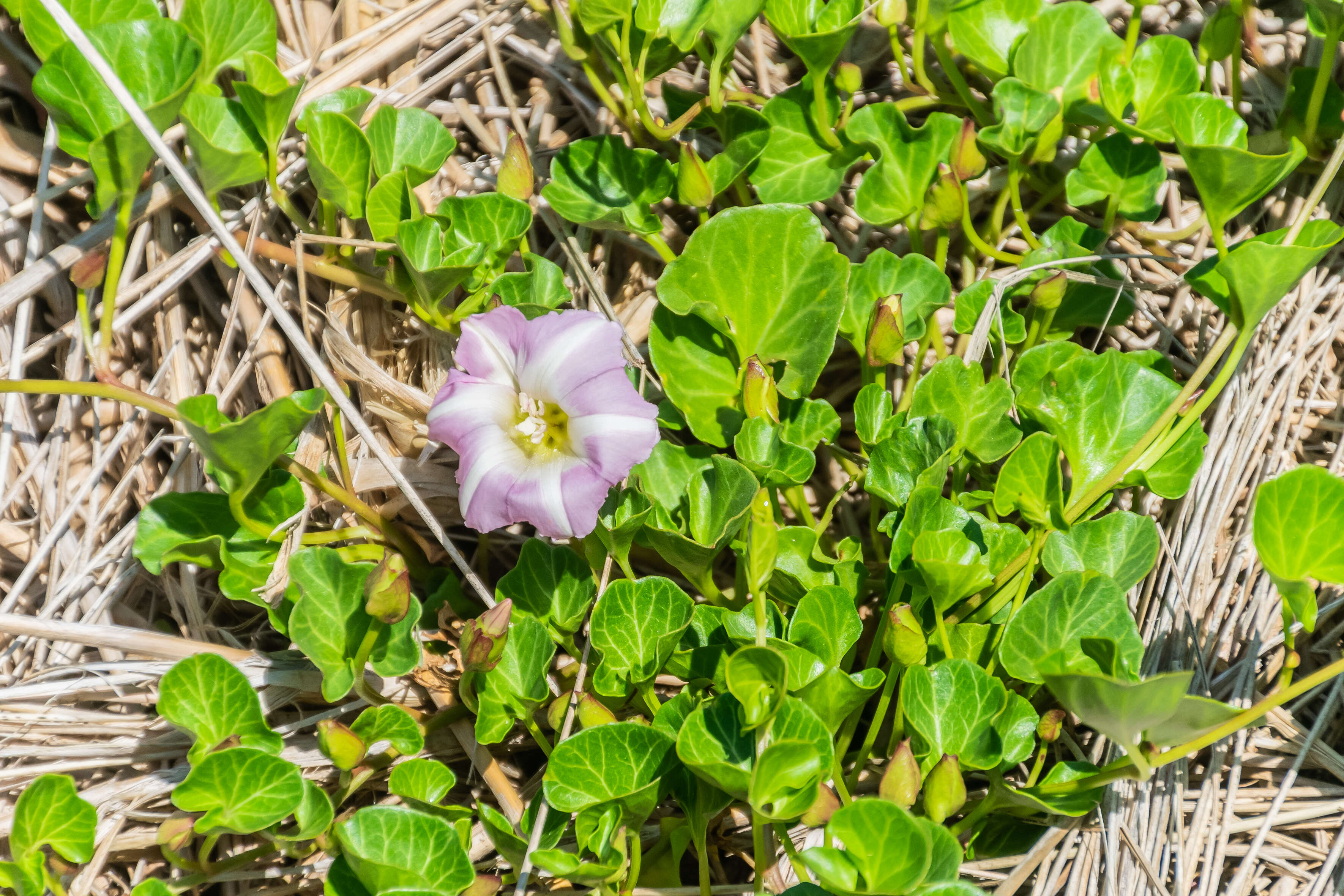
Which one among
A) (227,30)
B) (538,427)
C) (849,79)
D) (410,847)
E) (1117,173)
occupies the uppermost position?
(227,30)

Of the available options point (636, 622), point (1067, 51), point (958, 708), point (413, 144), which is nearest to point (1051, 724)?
point (958, 708)

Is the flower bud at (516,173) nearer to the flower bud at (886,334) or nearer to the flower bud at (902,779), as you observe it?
the flower bud at (886,334)

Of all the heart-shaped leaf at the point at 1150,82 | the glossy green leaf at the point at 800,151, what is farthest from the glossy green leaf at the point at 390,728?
the heart-shaped leaf at the point at 1150,82

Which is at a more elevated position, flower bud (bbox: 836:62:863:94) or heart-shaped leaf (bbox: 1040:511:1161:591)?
flower bud (bbox: 836:62:863:94)

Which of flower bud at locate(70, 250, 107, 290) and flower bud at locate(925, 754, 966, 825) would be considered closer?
flower bud at locate(925, 754, 966, 825)

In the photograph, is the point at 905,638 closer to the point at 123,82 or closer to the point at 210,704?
the point at 210,704

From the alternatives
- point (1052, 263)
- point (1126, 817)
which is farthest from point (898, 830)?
point (1052, 263)

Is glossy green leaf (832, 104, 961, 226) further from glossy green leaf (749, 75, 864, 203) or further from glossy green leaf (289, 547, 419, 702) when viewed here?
glossy green leaf (289, 547, 419, 702)

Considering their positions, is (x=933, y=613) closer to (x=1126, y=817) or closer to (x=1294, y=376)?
(x=1126, y=817)

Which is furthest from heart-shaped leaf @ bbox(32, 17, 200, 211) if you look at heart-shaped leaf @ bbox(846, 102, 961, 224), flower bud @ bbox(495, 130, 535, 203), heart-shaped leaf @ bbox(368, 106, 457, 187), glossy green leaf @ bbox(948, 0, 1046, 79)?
glossy green leaf @ bbox(948, 0, 1046, 79)
